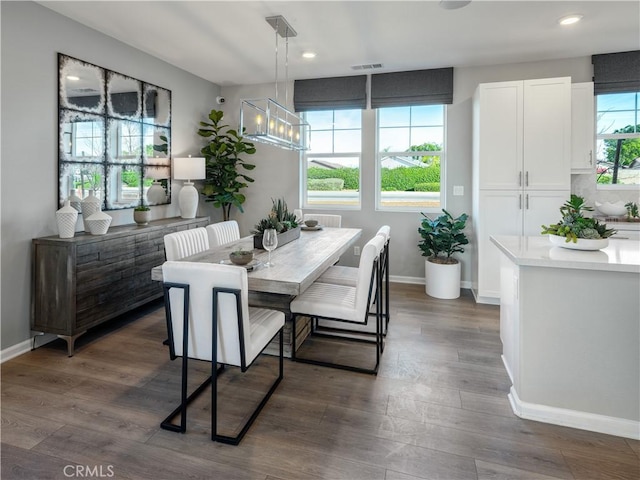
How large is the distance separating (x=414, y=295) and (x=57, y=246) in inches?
141

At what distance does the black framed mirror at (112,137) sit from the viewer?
3.16 metres

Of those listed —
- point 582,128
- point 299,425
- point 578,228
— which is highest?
point 582,128

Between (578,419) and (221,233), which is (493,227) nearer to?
(578,419)

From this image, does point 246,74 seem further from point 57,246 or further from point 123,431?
point 123,431

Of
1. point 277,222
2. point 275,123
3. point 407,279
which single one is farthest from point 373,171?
point 277,222

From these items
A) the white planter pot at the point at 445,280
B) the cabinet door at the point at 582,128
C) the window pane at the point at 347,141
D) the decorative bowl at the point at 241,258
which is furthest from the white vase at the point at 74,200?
the cabinet door at the point at 582,128

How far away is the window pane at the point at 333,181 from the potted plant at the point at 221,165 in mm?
883

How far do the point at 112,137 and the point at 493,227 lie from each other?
4.12 meters

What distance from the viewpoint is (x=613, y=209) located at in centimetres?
396

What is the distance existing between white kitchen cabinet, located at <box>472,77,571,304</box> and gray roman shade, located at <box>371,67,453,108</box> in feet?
1.80

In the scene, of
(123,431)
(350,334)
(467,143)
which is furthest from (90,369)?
(467,143)

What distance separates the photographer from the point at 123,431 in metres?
1.93

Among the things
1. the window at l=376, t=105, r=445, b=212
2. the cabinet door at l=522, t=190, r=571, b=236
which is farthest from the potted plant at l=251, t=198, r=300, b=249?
the cabinet door at l=522, t=190, r=571, b=236

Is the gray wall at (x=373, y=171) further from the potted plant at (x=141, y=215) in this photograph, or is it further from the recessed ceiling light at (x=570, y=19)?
the potted plant at (x=141, y=215)
